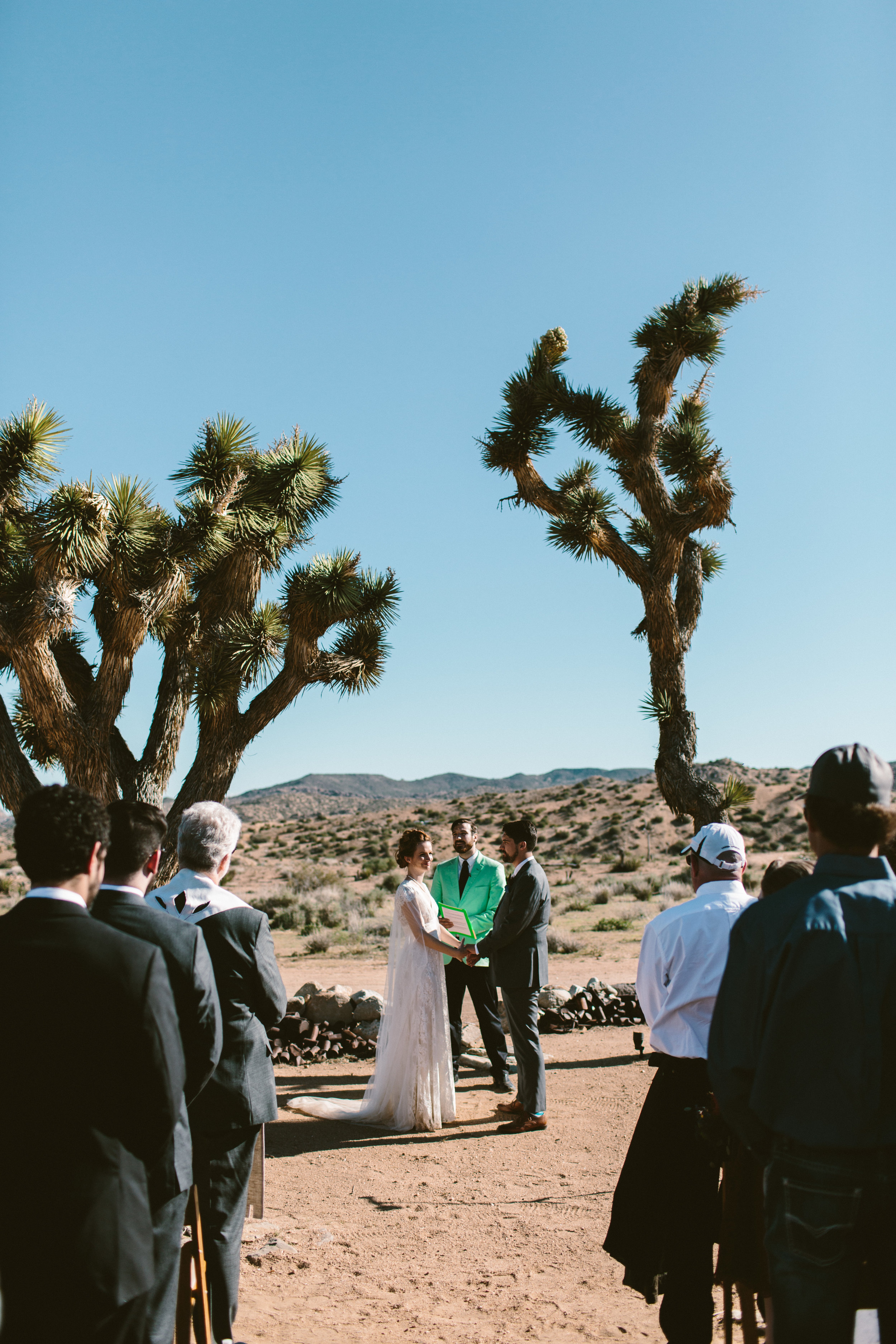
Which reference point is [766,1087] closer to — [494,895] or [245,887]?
[494,895]

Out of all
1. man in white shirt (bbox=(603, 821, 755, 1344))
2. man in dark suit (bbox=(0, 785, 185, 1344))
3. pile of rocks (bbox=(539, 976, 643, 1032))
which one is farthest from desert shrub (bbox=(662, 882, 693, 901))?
man in dark suit (bbox=(0, 785, 185, 1344))

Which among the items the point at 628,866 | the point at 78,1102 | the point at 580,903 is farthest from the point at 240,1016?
the point at 628,866

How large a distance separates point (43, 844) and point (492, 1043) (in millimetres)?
6654

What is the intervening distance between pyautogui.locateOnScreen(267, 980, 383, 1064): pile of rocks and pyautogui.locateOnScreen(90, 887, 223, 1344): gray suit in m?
7.09

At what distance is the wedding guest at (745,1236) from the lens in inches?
124

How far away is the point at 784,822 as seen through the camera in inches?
1563

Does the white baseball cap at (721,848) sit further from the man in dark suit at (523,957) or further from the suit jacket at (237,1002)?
the man in dark suit at (523,957)

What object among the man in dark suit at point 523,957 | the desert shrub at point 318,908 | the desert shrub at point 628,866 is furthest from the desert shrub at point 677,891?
the man in dark suit at point 523,957

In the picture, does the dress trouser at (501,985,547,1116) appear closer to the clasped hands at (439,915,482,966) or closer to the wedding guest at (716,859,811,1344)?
the clasped hands at (439,915,482,966)

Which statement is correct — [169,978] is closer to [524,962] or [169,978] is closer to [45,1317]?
[45,1317]

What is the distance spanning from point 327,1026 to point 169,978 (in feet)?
26.3

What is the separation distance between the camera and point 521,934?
22.7ft

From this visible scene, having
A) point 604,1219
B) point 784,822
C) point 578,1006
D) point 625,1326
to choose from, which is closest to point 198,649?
point 578,1006

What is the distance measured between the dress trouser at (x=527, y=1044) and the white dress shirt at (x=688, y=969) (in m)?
3.20
